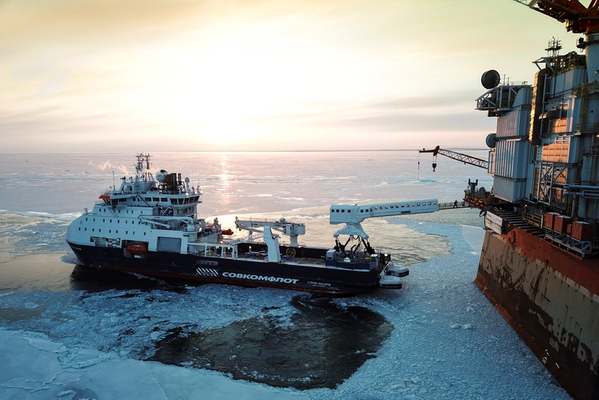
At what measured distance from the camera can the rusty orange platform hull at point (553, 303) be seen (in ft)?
34.2

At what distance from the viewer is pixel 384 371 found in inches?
482

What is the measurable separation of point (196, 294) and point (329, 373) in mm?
9673

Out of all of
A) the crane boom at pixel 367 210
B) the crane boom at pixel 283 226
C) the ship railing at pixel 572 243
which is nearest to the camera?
the ship railing at pixel 572 243


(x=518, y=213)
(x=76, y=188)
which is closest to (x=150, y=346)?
(x=518, y=213)

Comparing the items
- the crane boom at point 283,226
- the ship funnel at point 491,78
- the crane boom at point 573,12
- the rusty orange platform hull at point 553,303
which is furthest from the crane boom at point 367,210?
the crane boom at point 573,12

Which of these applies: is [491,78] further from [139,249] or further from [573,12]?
[139,249]

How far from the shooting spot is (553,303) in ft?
40.7

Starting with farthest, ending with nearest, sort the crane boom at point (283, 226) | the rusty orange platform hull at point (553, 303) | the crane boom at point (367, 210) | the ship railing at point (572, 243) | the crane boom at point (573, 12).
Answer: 1. the crane boom at point (283, 226)
2. the crane boom at point (367, 210)
3. the crane boom at point (573, 12)
4. the ship railing at point (572, 243)
5. the rusty orange platform hull at point (553, 303)

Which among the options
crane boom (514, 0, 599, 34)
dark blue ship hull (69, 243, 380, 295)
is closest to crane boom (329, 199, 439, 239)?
dark blue ship hull (69, 243, 380, 295)

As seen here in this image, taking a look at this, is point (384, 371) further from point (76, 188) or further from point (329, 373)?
point (76, 188)

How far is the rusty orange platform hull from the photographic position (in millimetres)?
10414

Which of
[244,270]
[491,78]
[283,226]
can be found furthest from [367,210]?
[491,78]

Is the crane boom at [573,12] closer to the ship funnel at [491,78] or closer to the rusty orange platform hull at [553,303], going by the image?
the ship funnel at [491,78]

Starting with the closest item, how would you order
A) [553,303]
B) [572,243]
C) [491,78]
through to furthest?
[572,243] < [553,303] < [491,78]
